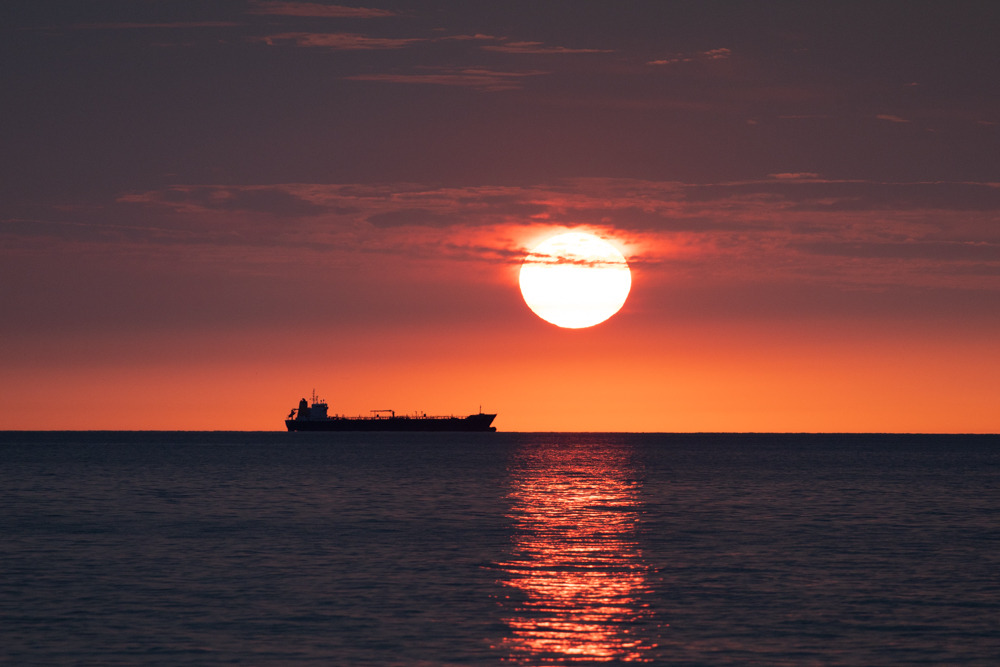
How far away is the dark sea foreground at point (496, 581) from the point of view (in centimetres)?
3084

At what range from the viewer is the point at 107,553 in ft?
170

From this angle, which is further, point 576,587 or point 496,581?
point 496,581

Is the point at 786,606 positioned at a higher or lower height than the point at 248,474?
lower

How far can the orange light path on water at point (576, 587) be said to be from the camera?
101 feet

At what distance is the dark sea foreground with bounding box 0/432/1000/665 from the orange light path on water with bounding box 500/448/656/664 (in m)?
0.15

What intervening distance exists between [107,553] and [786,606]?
31.2 meters

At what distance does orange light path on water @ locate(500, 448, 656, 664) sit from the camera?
30.8 m

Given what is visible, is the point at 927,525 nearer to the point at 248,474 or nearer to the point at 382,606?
the point at 382,606

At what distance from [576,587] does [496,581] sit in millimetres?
3357

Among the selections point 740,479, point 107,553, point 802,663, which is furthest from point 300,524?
point 740,479

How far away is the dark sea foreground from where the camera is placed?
101 ft

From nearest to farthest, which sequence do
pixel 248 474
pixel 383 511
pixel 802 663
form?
pixel 802 663, pixel 383 511, pixel 248 474

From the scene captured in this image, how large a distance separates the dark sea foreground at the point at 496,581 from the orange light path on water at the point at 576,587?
15 cm

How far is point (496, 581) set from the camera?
42781mm
